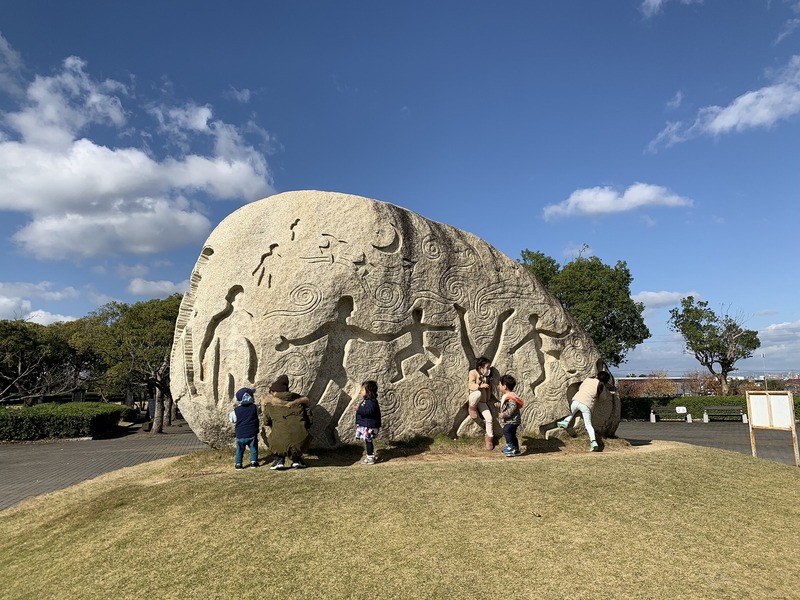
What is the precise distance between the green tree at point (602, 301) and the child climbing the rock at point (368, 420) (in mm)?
20333

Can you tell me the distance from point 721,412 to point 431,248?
2322 cm

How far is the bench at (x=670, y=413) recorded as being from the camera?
84.0 ft

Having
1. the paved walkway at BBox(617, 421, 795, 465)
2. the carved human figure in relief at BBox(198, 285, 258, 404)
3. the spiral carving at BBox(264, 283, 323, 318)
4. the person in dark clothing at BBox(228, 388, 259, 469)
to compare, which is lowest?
the paved walkway at BBox(617, 421, 795, 465)

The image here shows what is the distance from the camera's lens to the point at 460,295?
970cm

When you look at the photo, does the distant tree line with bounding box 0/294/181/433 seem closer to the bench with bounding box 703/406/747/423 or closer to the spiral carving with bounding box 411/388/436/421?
the spiral carving with bounding box 411/388/436/421

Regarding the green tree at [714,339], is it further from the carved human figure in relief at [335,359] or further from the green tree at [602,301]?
the carved human figure in relief at [335,359]

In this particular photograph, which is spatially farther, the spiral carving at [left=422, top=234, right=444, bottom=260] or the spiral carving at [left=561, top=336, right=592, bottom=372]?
the spiral carving at [left=561, top=336, right=592, bottom=372]

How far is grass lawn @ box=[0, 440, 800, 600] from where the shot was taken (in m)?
4.45

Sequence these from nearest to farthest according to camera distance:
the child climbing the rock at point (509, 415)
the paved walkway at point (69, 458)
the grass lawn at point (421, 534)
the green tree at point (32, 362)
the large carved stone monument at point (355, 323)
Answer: the grass lawn at point (421, 534) → the child climbing the rock at point (509, 415) → the large carved stone monument at point (355, 323) → the paved walkway at point (69, 458) → the green tree at point (32, 362)

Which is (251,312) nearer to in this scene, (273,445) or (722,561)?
(273,445)

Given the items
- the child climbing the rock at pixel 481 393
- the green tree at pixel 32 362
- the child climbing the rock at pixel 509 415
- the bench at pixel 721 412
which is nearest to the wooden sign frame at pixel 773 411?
the child climbing the rock at pixel 509 415

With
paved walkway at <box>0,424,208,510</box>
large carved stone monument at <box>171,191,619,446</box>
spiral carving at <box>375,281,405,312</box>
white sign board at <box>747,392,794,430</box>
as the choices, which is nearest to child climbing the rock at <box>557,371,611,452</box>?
large carved stone monument at <box>171,191,619,446</box>

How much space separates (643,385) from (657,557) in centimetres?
5324

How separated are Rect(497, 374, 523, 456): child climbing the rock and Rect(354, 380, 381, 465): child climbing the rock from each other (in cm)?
198
